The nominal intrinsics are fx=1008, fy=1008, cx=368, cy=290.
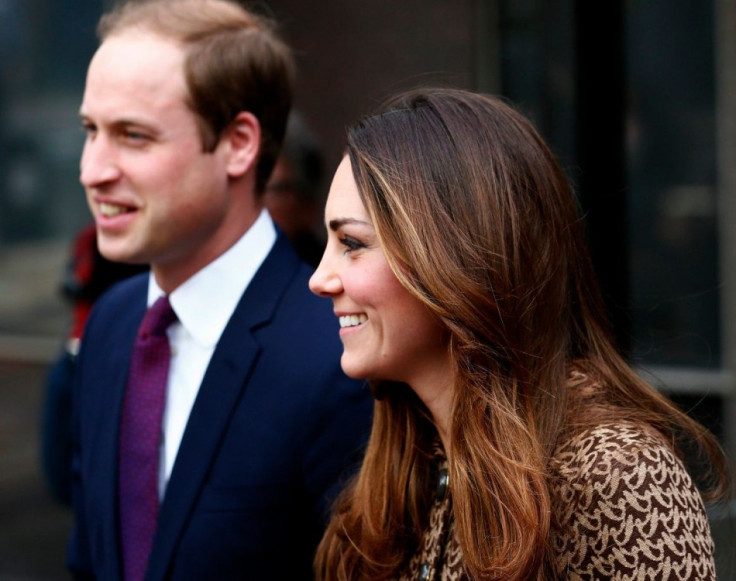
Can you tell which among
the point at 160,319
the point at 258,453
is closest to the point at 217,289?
the point at 160,319

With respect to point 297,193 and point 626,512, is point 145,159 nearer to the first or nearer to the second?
point 626,512

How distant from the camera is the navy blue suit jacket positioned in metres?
2.19

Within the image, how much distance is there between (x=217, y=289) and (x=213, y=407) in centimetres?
32

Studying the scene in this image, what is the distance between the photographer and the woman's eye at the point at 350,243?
72.9 inches

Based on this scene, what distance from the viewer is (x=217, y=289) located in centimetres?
245

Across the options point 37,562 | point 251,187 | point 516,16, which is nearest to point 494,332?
point 251,187

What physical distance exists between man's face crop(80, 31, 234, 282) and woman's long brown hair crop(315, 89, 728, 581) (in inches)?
25.6

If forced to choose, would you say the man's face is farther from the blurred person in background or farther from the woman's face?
the blurred person in background

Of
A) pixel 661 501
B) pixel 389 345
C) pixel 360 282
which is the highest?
pixel 360 282

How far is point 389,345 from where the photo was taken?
1844 mm

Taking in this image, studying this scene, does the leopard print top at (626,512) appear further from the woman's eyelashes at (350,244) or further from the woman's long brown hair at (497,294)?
the woman's eyelashes at (350,244)

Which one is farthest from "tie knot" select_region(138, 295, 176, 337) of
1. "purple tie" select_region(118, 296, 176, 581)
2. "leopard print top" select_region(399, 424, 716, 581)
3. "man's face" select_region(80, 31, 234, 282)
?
"leopard print top" select_region(399, 424, 716, 581)

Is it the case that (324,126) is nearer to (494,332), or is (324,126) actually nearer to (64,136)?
(64,136)

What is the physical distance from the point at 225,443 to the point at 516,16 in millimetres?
2862
